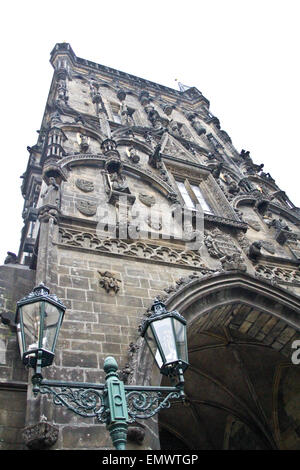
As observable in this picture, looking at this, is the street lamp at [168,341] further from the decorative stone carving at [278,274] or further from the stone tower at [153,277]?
the decorative stone carving at [278,274]

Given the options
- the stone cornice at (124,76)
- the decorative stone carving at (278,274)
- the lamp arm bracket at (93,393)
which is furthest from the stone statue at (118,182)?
the stone cornice at (124,76)

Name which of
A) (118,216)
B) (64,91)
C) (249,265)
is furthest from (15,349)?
(64,91)

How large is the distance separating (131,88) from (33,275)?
17.1 m

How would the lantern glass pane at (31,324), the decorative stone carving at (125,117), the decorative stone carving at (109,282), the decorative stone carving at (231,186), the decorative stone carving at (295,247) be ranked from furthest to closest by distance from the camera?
the decorative stone carving at (125,117) < the decorative stone carving at (231,186) < the decorative stone carving at (295,247) < the decorative stone carving at (109,282) < the lantern glass pane at (31,324)

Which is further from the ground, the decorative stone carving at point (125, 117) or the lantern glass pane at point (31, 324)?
the decorative stone carving at point (125, 117)

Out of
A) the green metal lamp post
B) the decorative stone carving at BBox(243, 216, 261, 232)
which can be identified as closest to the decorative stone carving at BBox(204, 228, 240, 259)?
the decorative stone carving at BBox(243, 216, 261, 232)

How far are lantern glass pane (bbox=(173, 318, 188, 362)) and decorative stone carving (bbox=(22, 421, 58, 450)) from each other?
6.15 feet

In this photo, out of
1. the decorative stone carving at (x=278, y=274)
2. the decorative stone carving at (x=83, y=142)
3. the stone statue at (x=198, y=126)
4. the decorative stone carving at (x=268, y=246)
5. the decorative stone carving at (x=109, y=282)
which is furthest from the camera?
the stone statue at (x=198, y=126)

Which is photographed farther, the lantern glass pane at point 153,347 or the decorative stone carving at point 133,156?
the decorative stone carving at point 133,156

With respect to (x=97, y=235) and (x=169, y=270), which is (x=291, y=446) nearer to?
(x=169, y=270)

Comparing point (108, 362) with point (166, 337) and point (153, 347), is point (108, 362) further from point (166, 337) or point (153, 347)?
point (166, 337)

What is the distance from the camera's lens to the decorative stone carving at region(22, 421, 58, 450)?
15.5ft

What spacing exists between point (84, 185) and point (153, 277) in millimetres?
3447

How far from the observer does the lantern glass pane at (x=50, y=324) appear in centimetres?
395
